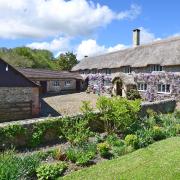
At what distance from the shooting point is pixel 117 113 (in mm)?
16719

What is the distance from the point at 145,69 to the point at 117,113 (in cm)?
2018

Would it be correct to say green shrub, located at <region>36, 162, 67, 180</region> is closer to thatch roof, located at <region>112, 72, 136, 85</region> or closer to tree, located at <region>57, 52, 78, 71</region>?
thatch roof, located at <region>112, 72, 136, 85</region>

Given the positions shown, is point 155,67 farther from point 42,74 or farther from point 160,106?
point 42,74

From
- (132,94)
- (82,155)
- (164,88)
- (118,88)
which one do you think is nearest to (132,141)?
(82,155)

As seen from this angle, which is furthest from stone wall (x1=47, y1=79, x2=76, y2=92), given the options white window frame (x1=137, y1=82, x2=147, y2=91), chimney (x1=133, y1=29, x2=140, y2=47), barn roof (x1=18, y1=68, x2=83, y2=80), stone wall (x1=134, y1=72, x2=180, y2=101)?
white window frame (x1=137, y1=82, x2=147, y2=91)

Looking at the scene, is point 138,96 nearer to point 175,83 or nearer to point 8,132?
point 175,83

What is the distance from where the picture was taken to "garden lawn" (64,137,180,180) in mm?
10617

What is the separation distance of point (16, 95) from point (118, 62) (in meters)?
21.1

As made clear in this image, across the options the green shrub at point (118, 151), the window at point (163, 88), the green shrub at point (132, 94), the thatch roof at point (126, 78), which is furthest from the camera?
the thatch roof at point (126, 78)

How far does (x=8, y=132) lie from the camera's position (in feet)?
46.3

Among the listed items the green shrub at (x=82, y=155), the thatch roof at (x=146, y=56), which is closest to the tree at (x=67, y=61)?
the thatch roof at (x=146, y=56)

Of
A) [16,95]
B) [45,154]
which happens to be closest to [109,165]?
[45,154]

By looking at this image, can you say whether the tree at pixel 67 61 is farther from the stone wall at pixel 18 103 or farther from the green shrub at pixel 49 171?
the green shrub at pixel 49 171

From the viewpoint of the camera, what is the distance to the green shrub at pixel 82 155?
12.2 meters
